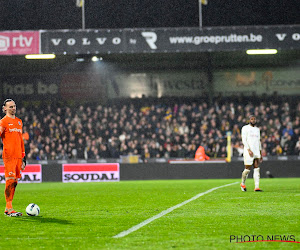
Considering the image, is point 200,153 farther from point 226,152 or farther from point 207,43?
point 207,43

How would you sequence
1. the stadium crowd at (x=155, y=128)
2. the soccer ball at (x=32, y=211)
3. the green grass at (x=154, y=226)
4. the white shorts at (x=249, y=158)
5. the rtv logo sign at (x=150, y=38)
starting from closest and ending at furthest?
the green grass at (x=154, y=226) < the soccer ball at (x=32, y=211) < the white shorts at (x=249, y=158) < the rtv logo sign at (x=150, y=38) < the stadium crowd at (x=155, y=128)

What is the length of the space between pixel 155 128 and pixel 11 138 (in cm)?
2216

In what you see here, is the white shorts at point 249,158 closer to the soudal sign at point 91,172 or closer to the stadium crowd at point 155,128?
Result: the soudal sign at point 91,172

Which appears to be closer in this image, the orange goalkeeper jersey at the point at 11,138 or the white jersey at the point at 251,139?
the orange goalkeeper jersey at the point at 11,138

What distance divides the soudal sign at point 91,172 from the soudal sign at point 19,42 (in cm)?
667

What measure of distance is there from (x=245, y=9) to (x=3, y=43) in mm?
14185

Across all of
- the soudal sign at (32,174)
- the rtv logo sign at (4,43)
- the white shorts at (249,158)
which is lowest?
the soudal sign at (32,174)

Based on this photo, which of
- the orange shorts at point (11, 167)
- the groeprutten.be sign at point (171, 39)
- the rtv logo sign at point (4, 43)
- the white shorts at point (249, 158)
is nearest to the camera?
the orange shorts at point (11, 167)

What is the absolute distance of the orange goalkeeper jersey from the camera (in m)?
9.38

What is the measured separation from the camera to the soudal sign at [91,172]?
25.6 meters

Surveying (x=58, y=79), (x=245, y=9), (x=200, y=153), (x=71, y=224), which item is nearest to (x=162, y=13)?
(x=245, y=9)

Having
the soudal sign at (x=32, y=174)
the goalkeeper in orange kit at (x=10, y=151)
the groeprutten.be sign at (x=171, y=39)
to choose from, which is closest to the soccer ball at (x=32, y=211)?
the goalkeeper in orange kit at (x=10, y=151)

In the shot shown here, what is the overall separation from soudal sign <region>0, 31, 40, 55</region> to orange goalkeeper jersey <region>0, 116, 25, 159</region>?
761 inches

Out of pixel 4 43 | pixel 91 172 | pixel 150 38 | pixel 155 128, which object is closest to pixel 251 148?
pixel 91 172
